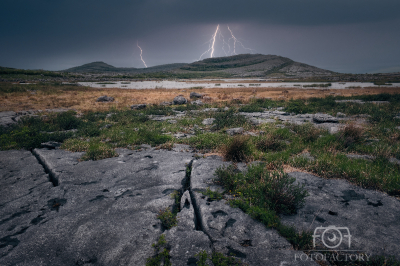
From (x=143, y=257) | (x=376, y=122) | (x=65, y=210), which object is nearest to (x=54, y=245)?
(x=65, y=210)

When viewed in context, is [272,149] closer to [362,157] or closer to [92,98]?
[362,157]

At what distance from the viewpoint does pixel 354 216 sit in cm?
330

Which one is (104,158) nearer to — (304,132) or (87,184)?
(87,184)

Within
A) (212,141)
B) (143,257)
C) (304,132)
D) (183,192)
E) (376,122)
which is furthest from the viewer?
(376,122)

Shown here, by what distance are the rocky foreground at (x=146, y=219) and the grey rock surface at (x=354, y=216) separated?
16 millimetres

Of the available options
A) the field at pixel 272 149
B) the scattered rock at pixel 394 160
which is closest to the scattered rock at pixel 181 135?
the field at pixel 272 149

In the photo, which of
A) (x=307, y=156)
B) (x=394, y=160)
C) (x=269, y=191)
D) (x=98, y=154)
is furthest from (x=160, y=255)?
(x=394, y=160)

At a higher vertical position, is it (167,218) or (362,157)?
(167,218)

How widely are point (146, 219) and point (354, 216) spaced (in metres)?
3.66

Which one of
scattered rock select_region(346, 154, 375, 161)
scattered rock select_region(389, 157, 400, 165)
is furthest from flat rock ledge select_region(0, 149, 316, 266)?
scattered rock select_region(389, 157, 400, 165)

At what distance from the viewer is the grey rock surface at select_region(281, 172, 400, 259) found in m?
2.73

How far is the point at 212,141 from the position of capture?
24.2 feet

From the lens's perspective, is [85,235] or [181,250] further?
[85,235]

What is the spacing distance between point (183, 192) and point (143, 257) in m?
1.77
